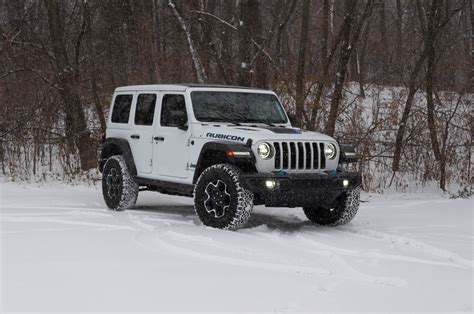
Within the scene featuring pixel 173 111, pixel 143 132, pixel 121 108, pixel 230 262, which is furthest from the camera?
pixel 121 108

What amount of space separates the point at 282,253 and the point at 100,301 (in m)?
2.33

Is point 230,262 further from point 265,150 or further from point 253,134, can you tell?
point 253,134

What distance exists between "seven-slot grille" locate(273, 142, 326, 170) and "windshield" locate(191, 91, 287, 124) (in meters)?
1.23

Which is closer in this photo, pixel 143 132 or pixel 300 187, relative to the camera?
pixel 300 187

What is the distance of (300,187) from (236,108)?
73.6 inches

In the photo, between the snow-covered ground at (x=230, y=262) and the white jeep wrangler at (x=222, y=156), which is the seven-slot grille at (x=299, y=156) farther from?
the snow-covered ground at (x=230, y=262)

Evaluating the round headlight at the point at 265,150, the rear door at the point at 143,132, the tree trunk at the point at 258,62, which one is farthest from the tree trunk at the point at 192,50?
the round headlight at the point at 265,150

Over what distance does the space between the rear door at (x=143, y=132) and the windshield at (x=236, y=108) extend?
3.03ft

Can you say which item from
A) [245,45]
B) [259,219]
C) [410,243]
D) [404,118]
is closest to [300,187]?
[410,243]

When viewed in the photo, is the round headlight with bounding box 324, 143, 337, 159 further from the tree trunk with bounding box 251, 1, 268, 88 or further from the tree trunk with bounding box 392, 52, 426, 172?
the tree trunk with bounding box 251, 1, 268, 88

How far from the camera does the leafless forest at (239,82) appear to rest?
13.8m

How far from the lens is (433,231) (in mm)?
8570

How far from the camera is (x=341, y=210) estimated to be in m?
8.91

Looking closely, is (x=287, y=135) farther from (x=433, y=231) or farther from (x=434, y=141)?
(x=434, y=141)
